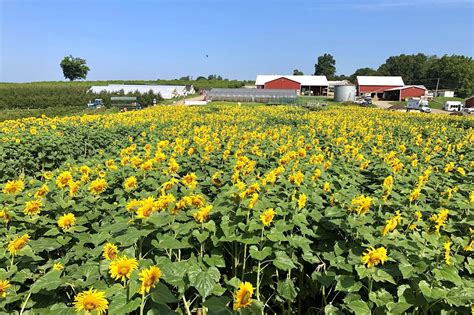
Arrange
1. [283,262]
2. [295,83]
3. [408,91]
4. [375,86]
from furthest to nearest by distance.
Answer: [375,86]
[295,83]
[408,91]
[283,262]

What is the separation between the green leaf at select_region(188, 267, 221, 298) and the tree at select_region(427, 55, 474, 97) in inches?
3397

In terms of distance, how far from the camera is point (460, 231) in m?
Answer: 2.44

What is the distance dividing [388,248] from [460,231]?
30.3 inches

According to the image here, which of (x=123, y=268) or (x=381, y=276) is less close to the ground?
(x=123, y=268)

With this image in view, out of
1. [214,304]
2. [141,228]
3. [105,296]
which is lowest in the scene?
[214,304]

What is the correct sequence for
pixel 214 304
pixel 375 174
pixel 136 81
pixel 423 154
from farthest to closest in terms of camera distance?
pixel 136 81
pixel 423 154
pixel 375 174
pixel 214 304

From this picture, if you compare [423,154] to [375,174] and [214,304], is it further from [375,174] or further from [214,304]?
[214,304]

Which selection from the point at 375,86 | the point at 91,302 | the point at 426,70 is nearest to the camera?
the point at 91,302

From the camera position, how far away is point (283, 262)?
2.03m

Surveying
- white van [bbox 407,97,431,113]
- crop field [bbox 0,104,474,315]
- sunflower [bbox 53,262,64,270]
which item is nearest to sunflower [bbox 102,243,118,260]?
crop field [bbox 0,104,474,315]

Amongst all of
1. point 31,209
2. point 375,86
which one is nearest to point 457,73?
point 375,86

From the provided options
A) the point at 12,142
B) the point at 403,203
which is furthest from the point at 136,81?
the point at 403,203

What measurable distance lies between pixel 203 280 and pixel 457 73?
90922 millimetres

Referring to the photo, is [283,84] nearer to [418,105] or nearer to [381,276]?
[418,105]
